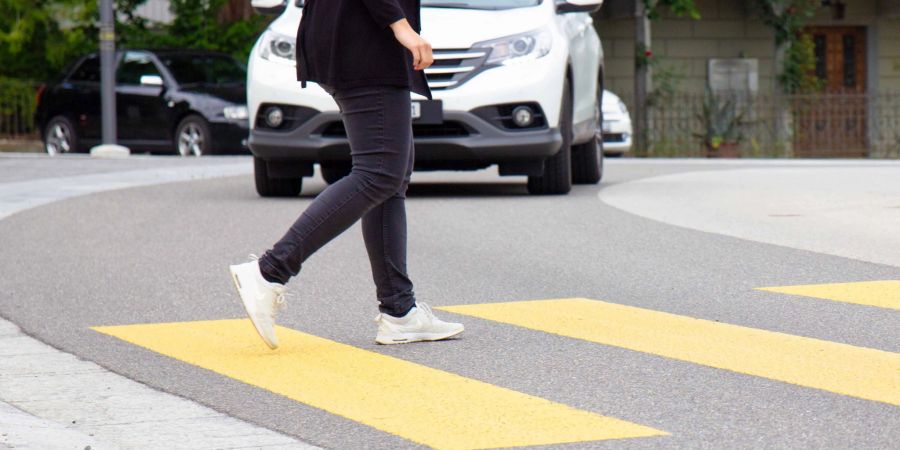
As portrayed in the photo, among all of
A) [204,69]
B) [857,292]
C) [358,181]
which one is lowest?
[857,292]

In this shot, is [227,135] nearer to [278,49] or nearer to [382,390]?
[278,49]

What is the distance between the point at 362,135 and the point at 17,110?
2244cm

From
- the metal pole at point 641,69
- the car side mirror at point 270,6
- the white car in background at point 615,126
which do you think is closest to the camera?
the car side mirror at point 270,6

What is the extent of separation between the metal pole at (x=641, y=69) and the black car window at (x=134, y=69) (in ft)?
22.0

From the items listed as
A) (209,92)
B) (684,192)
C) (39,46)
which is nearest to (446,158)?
(684,192)

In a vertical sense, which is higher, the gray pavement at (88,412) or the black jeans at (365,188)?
the black jeans at (365,188)

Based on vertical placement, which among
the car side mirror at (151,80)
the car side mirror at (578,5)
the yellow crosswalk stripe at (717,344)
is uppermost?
the car side mirror at (578,5)

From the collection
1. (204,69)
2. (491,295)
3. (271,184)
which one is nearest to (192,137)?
(204,69)

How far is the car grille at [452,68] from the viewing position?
36.6 feet

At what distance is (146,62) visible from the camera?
2294 centimetres

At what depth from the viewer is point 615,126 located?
67.3ft

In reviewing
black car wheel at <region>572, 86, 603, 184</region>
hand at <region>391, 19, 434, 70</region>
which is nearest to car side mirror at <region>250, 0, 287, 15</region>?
black car wheel at <region>572, 86, 603, 184</region>

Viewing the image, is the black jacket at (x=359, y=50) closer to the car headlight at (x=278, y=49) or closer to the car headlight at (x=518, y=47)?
the car headlight at (x=518, y=47)

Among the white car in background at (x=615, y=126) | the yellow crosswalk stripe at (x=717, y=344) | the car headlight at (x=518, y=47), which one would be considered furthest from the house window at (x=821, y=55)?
the yellow crosswalk stripe at (x=717, y=344)
